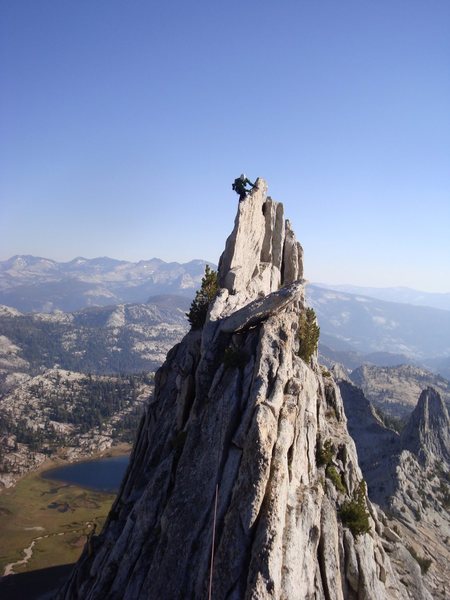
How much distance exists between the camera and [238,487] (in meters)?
28.8

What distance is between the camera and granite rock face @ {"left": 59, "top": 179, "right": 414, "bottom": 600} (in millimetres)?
27109

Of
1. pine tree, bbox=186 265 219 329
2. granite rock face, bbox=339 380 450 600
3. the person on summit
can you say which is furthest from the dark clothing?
granite rock face, bbox=339 380 450 600

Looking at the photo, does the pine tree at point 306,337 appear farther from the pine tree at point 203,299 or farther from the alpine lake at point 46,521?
the alpine lake at point 46,521

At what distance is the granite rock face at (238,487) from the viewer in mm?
27109

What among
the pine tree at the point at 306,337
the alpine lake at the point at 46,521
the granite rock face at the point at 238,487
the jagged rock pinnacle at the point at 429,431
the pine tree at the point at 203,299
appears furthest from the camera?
the jagged rock pinnacle at the point at 429,431

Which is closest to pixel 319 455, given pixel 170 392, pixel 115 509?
pixel 170 392

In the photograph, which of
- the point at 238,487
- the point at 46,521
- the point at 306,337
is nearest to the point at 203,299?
the point at 306,337

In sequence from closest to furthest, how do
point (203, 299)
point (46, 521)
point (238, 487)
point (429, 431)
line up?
point (238, 487) < point (203, 299) < point (429, 431) < point (46, 521)

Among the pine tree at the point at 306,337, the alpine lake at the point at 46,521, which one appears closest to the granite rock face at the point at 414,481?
the pine tree at the point at 306,337

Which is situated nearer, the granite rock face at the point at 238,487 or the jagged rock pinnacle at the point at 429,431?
the granite rock face at the point at 238,487

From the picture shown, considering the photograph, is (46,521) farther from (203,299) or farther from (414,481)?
(203,299)

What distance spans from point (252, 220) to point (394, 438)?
4464 inches

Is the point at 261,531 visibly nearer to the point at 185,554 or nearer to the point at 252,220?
the point at 185,554

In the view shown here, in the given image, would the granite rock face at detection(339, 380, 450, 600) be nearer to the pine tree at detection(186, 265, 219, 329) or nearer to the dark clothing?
the pine tree at detection(186, 265, 219, 329)
